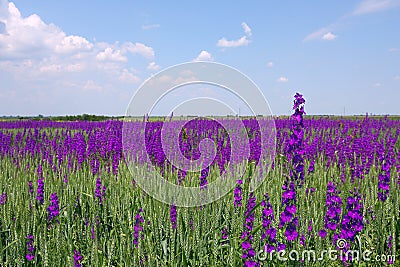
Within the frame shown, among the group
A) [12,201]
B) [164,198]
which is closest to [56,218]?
[12,201]

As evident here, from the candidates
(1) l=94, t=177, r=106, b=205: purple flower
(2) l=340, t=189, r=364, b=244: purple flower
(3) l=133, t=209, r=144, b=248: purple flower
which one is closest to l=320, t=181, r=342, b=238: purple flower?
(2) l=340, t=189, r=364, b=244: purple flower

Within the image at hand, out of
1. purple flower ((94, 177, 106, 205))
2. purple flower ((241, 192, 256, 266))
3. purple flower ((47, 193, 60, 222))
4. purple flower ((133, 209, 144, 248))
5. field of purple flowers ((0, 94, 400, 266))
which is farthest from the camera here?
purple flower ((94, 177, 106, 205))

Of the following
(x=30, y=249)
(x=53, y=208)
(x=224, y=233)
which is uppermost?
(x=53, y=208)

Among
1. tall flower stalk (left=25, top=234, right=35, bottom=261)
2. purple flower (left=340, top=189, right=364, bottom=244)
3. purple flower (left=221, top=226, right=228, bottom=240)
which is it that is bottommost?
tall flower stalk (left=25, top=234, right=35, bottom=261)

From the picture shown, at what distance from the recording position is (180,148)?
8305 mm

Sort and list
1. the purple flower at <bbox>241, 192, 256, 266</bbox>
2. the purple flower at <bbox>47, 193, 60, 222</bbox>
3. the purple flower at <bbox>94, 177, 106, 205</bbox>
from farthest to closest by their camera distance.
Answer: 1. the purple flower at <bbox>94, 177, 106, 205</bbox>
2. the purple flower at <bbox>47, 193, 60, 222</bbox>
3. the purple flower at <bbox>241, 192, 256, 266</bbox>

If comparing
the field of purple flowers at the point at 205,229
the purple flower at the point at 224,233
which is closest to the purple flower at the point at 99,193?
the field of purple flowers at the point at 205,229

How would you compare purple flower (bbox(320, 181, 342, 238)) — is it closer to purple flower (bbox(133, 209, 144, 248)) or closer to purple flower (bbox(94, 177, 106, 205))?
purple flower (bbox(133, 209, 144, 248))

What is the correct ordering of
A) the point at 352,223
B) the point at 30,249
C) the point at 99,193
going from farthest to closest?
1. the point at 99,193
2. the point at 30,249
3. the point at 352,223

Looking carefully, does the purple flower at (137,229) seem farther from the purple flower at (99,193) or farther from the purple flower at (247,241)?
the purple flower at (99,193)

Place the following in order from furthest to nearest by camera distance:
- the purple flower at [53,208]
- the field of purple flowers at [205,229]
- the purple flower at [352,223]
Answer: the purple flower at [53,208], the purple flower at [352,223], the field of purple flowers at [205,229]

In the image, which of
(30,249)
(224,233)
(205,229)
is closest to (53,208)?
(30,249)

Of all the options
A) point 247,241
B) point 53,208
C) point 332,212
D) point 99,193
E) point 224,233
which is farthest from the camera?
point 99,193

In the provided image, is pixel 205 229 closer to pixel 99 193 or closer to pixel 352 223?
pixel 352 223
